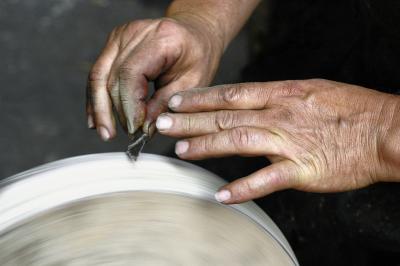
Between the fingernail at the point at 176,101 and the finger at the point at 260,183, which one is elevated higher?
the fingernail at the point at 176,101

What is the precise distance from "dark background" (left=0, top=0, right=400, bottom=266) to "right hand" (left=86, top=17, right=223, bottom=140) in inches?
16.1

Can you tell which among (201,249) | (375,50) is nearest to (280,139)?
(201,249)

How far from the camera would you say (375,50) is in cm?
133

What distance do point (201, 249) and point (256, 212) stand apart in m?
0.12

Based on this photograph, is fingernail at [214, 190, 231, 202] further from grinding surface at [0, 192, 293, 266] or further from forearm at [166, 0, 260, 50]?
forearm at [166, 0, 260, 50]

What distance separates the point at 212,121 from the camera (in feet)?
3.06

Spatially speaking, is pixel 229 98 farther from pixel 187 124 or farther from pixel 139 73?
pixel 139 73

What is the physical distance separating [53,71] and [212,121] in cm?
117

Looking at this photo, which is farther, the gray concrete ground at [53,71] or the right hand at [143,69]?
the gray concrete ground at [53,71]

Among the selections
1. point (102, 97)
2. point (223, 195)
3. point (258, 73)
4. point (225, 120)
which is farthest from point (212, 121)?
point (258, 73)

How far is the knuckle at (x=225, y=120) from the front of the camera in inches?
36.6

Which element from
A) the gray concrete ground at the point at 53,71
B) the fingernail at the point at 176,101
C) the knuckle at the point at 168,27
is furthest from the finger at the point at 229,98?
the gray concrete ground at the point at 53,71

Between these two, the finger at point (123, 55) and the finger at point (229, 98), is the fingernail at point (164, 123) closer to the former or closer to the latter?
the finger at point (229, 98)

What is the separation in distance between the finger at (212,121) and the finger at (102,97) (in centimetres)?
17
